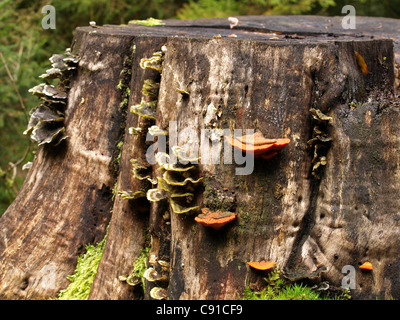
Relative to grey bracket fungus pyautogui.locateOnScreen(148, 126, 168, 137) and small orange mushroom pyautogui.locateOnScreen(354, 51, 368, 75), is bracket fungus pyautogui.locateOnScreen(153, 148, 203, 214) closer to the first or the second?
grey bracket fungus pyautogui.locateOnScreen(148, 126, 168, 137)

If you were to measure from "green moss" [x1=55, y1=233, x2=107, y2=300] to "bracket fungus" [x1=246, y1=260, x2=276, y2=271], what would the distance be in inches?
77.1

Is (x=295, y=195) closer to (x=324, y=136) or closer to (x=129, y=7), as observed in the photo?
(x=324, y=136)

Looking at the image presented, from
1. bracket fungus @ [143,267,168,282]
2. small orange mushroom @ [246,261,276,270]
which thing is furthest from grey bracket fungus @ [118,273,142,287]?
small orange mushroom @ [246,261,276,270]

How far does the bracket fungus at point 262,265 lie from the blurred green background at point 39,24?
5.25 metres

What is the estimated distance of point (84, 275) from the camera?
4660mm

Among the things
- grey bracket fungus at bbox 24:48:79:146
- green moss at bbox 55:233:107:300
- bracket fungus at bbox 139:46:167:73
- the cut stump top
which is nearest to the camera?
bracket fungus at bbox 139:46:167:73

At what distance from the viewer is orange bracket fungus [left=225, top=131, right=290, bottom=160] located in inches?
129

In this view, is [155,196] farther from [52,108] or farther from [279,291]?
[52,108]

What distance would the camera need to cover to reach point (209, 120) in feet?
12.0

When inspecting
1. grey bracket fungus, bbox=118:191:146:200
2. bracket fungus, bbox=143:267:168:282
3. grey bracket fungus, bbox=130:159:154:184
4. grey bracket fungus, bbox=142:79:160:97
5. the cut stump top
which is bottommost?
bracket fungus, bbox=143:267:168:282

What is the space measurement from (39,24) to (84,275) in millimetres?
6075

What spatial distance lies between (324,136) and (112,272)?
2.49m

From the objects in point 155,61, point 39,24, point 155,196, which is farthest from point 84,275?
point 39,24
